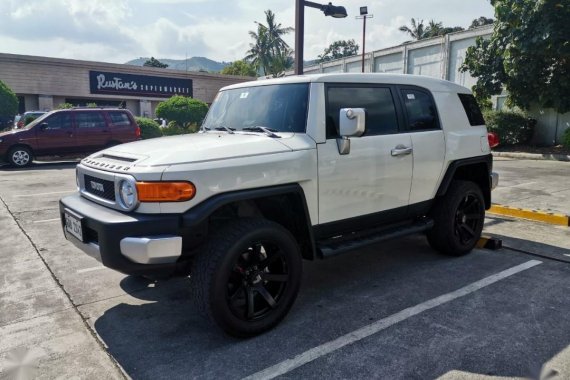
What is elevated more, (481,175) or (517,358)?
(481,175)

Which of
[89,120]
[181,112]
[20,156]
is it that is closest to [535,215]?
[89,120]

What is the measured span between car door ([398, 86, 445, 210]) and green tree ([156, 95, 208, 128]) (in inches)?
741

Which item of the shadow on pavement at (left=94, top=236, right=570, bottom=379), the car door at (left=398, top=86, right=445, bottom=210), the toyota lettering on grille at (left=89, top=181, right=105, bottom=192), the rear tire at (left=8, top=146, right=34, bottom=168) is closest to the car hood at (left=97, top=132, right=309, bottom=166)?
the toyota lettering on grille at (left=89, top=181, right=105, bottom=192)

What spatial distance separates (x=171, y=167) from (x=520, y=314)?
2.87 meters

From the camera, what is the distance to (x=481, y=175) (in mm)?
5172

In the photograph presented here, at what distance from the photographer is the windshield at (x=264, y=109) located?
3615mm

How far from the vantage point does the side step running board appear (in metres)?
3.62

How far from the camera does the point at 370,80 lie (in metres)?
4.04

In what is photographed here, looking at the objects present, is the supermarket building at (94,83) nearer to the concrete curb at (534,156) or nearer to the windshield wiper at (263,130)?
the concrete curb at (534,156)

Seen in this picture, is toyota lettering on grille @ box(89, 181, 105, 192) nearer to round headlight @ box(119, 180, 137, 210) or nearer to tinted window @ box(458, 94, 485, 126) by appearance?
round headlight @ box(119, 180, 137, 210)

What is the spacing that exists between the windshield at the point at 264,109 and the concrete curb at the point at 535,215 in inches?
174

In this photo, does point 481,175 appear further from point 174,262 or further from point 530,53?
point 530,53

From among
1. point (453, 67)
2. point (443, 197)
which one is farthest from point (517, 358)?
point (453, 67)

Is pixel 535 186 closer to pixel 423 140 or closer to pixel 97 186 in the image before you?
pixel 423 140
